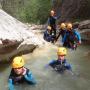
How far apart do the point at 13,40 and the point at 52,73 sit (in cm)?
196

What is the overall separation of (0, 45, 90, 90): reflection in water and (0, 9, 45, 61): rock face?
411 millimetres

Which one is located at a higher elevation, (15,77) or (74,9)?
(74,9)

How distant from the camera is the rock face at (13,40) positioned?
12.5m

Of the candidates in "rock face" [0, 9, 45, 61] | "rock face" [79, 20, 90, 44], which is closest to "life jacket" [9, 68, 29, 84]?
"rock face" [0, 9, 45, 61]

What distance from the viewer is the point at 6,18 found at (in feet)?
50.1

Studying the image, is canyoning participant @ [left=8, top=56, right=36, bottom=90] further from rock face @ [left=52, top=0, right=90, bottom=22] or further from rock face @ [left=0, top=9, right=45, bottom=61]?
rock face @ [left=52, top=0, right=90, bottom=22]

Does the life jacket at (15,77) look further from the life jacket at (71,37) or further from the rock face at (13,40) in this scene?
the life jacket at (71,37)

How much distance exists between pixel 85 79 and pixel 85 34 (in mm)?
8805

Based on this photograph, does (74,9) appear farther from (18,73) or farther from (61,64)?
(18,73)

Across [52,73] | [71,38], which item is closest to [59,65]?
[52,73]

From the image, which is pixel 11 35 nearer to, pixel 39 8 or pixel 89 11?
pixel 89 11

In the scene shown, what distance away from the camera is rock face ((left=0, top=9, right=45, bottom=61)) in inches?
493

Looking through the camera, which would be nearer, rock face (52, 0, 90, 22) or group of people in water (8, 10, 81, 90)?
group of people in water (8, 10, 81, 90)

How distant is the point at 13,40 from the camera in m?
12.8
